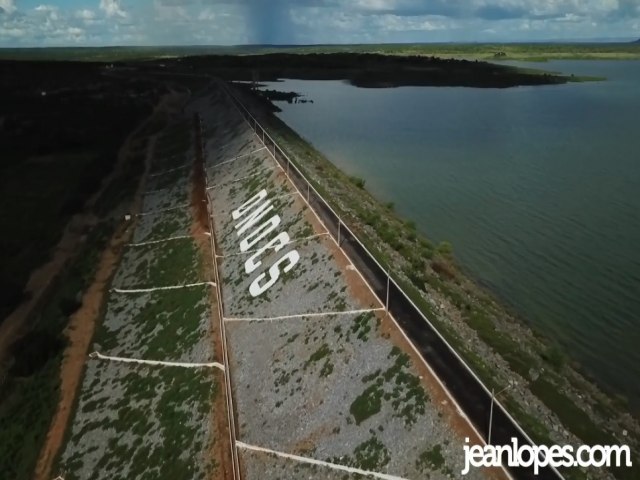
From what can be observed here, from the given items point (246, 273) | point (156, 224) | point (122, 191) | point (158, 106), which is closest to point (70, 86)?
point (158, 106)

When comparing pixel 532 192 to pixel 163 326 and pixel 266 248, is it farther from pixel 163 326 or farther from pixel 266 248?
pixel 163 326

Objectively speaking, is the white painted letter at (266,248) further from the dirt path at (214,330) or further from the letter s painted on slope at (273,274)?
the dirt path at (214,330)

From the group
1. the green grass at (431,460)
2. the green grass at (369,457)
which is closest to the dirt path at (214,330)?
the green grass at (369,457)

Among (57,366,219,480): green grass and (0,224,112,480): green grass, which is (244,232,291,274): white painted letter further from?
(0,224,112,480): green grass

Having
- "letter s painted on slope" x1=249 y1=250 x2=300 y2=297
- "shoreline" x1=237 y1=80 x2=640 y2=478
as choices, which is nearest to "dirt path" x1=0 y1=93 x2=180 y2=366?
"letter s painted on slope" x1=249 y1=250 x2=300 y2=297

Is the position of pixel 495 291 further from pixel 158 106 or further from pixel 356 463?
pixel 158 106

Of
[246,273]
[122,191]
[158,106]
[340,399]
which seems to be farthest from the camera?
[158,106]

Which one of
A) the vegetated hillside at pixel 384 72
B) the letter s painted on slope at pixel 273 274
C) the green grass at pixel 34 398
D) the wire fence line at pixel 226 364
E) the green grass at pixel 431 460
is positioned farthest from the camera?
the vegetated hillside at pixel 384 72
